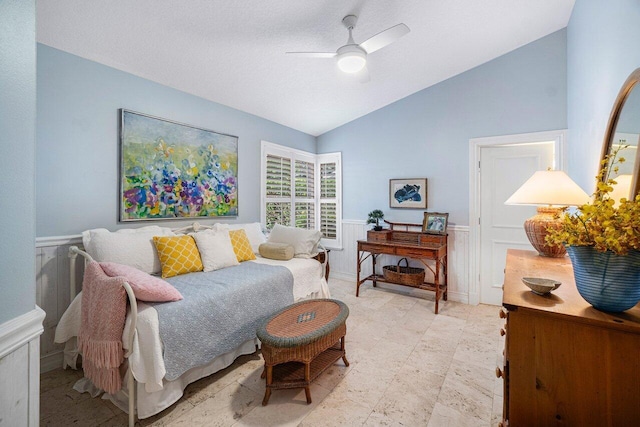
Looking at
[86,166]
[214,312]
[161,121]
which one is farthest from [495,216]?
[86,166]

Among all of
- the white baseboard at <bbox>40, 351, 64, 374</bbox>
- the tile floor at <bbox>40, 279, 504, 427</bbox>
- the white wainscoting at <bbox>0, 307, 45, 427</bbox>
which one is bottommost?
the tile floor at <bbox>40, 279, 504, 427</bbox>

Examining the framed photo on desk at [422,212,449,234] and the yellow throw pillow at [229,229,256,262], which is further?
the framed photo on desk at [422,212,449,234]

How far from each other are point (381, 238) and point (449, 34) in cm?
238

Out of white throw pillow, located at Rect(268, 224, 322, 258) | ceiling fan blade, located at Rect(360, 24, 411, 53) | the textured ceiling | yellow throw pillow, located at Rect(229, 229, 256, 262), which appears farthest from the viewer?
white throw pillow, located at Rect(268, 224, 322, 258)

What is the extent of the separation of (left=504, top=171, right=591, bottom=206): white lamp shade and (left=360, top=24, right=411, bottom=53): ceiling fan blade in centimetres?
134

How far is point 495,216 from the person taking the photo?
3447 mm

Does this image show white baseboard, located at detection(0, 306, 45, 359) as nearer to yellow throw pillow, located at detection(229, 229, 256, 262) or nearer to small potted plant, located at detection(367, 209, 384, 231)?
yellow throw pillow, located at detection(229, 229, 256, 262)

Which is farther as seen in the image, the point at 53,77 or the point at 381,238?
the point at 381,238

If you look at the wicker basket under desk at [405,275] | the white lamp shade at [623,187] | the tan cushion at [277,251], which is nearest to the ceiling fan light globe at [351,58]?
the white lamp shade at [623,187]

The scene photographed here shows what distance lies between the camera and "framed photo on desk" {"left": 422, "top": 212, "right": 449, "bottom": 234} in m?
3.55

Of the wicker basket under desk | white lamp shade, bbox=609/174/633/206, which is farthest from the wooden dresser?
the wicker basket under desk

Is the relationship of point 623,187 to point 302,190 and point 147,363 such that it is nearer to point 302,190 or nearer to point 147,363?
point 147,363

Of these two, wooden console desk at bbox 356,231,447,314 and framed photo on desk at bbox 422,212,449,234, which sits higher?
framed photo on desk at bbox 422,212,449,234

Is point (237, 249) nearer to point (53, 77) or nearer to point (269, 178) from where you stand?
point (269, 178)
